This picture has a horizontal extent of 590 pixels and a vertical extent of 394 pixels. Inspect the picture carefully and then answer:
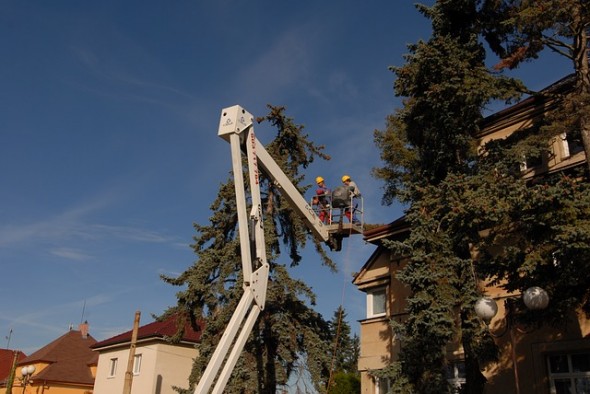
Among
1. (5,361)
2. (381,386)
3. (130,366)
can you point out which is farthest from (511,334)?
(5,361)

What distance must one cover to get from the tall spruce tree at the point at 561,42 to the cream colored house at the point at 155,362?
69.5ft

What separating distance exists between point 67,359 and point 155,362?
16340 mm

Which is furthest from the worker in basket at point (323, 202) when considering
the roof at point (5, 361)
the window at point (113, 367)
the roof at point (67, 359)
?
the roof at point (5, 361)

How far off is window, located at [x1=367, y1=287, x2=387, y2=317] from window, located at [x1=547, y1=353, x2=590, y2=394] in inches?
235

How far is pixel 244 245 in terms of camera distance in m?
12.2

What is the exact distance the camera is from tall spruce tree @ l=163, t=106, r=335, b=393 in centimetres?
1970

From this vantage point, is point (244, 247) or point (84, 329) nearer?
A: point (244, 247)

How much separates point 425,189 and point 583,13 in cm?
533

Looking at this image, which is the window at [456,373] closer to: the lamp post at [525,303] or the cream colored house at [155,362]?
the lamp post at [525,303]

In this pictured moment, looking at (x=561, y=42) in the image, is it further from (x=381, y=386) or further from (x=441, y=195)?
(x=381, y=386)

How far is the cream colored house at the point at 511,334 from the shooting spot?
13.9 m

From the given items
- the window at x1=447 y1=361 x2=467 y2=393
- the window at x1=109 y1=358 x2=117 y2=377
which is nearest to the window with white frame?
the window at x1=447 y1=361 x2=467 y2=393

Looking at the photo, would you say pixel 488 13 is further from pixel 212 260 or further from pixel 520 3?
pixel 212 260

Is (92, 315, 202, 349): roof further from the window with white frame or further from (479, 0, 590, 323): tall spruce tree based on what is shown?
(479, 0, 590, 323): tall spruce tree
